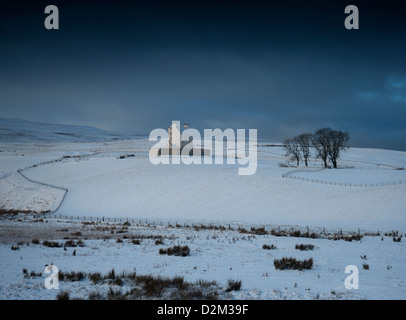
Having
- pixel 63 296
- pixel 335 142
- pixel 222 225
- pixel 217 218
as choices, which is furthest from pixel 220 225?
pixel 335 142

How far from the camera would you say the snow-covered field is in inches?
364

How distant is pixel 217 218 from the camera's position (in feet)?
105

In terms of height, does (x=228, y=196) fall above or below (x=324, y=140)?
below

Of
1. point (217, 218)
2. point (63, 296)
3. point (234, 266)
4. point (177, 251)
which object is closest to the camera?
point (63, 296)

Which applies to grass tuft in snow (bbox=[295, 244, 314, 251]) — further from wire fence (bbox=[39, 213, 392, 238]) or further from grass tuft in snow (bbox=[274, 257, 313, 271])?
wire fence (bbox=[39, 213, 392, 238])

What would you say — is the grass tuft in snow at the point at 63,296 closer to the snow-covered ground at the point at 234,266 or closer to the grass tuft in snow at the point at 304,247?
the snow-covered ground at the point at 234,266

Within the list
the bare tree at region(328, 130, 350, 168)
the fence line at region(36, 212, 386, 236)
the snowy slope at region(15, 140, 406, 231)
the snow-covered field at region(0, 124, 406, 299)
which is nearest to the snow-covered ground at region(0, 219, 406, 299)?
the snow-covered field at region(0, 124, 406, 299)

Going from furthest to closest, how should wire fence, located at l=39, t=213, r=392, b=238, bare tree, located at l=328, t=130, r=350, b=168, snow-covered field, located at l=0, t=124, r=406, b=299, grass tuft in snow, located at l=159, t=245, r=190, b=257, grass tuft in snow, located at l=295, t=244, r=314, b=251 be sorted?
bare tree, located at l=328, t=130, r=350, b=168
wire fence, located at l=39, t=213, r=392, b=238
grass tuft in snow, located at l=295, t=244, r=314, b=251
grass tuft in snow, located at l=159, t=245, r=190, b=257
snow-covered field, located at l=0, t=124, r=406, b=299

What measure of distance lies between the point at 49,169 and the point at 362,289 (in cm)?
6685

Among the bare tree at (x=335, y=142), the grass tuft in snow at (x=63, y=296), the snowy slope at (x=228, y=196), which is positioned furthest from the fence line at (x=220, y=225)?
the bare tree at (x=335, y=142)

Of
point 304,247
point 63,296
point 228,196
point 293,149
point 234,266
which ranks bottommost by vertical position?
point 304,247

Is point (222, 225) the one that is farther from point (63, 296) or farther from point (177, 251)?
point (63, 296)

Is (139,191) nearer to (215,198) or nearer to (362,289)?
(215,198)
